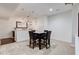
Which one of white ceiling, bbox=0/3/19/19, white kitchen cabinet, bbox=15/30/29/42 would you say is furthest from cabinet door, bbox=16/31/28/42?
white ceiling, bbox=0/3/19/19

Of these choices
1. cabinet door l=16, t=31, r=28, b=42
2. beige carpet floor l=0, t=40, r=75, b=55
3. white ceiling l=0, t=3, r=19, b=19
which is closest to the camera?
white ceiling l=0, t=3, r=19, b=19

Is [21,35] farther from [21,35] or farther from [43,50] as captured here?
[43,50]

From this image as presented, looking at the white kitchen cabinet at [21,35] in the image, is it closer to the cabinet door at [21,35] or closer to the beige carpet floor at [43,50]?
the cabinet door at [21,35]

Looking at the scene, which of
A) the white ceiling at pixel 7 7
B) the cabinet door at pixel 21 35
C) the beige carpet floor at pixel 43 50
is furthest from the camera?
the cabinet door at pixel 21 35

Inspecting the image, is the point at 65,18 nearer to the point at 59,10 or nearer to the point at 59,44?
the point at 59,10

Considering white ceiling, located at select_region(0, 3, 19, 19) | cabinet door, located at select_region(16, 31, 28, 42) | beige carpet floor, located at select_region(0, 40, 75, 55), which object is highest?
white ceiling, located at select_region(0, 3, 19, 19)

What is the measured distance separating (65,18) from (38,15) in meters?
1.26

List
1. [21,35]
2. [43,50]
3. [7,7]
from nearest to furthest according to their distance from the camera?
[7,7] → [43,50] → [21,35]

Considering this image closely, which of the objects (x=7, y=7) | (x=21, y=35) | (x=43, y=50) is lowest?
(x=43, y=50)

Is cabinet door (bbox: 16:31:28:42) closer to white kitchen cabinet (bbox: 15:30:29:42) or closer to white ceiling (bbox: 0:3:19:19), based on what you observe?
white kitchen cabinet (bbox: 15:30:29:42)

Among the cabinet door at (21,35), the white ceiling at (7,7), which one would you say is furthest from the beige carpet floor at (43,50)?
the white ceiling at (7,7)

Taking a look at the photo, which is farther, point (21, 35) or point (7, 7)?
point (21, 35)

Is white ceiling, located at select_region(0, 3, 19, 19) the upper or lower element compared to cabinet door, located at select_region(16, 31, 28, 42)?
upper

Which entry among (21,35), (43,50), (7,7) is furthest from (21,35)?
(7,7)
